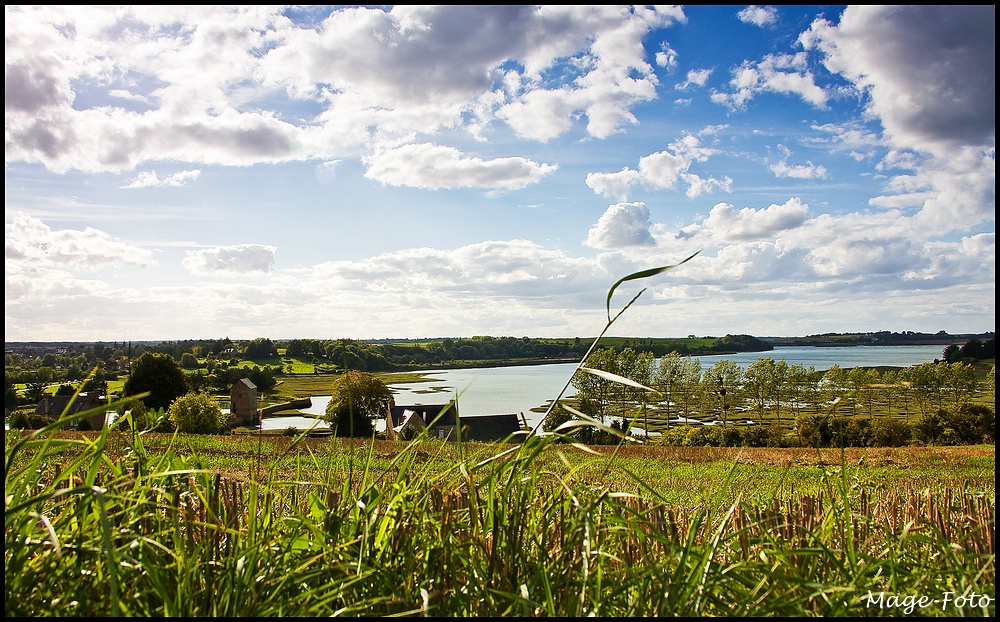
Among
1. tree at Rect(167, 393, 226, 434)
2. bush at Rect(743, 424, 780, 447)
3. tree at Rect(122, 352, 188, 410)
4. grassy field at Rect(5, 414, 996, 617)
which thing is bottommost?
bush at Rect(743, 424, 780, 447)

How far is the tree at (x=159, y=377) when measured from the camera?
44.1 meters

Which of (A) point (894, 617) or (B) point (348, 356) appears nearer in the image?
(A) point (894, 617)

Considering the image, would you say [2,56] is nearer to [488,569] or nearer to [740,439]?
[488,569]

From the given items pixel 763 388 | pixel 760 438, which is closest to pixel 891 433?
pixel 760 438

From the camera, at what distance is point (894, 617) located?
1690 mm

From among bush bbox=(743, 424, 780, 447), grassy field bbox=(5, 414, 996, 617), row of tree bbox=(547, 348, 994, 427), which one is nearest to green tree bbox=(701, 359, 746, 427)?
row of tree bbox=(547, 348, 994, 427)

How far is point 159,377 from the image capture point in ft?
150

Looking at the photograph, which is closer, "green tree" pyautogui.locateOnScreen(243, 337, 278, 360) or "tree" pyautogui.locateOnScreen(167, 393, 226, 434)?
"tree" pyautogui.locateOnScreen(167, 393, 226, 434)

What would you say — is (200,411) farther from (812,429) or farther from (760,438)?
(812,429)

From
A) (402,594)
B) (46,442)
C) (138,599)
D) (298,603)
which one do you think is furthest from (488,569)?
(46,442)

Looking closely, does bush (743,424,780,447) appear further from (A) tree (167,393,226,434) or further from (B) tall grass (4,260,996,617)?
(B) tall grass (4,260,996,617)

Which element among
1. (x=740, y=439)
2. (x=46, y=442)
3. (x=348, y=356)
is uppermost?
(x=348, y=356)

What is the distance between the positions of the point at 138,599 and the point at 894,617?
1.93 m

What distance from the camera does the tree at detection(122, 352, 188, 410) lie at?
4406 cm
